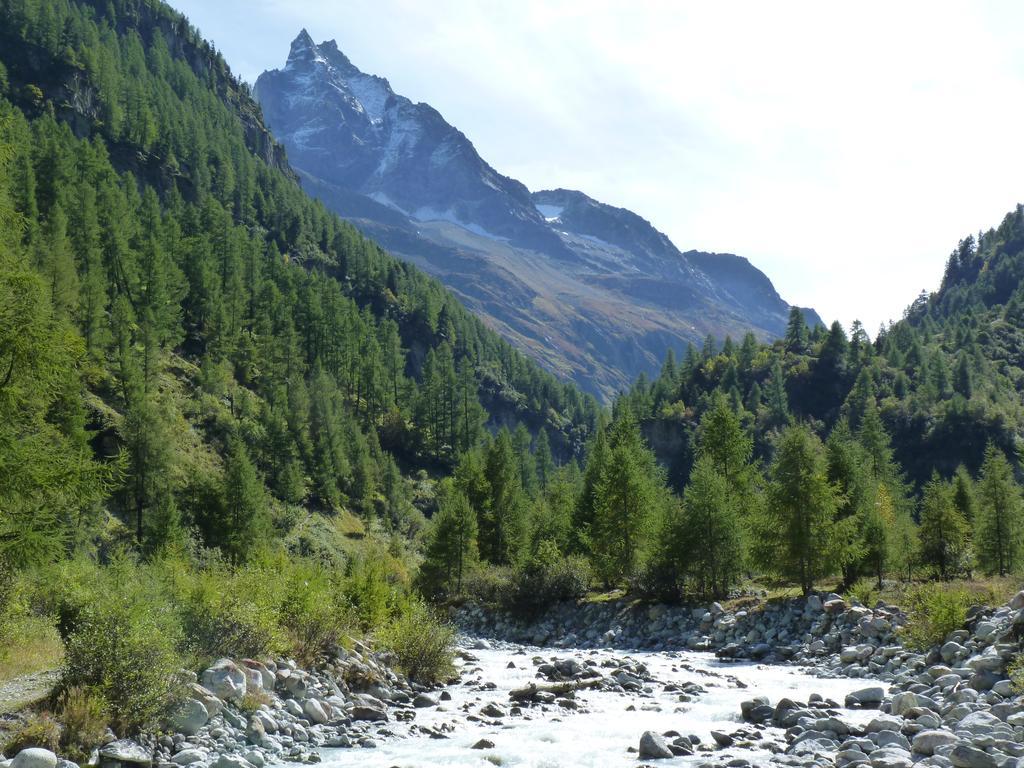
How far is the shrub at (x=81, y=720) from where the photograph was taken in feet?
44.3

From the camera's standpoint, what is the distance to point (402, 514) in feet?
329

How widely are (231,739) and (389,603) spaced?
15944mm

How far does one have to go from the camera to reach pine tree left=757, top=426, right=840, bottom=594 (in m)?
39.1

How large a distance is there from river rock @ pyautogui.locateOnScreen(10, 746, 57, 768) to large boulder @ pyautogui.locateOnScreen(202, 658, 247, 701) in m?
5.06

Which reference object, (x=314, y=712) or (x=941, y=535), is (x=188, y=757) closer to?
(x=314, y=712)

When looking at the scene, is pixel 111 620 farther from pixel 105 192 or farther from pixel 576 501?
pixel 105 192

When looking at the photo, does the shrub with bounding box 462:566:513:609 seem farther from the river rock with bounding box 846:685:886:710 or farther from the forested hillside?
the river rock with bounding box 846:685:886:710

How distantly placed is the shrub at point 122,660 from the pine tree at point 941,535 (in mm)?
48182

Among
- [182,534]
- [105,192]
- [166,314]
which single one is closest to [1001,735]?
[182,534]

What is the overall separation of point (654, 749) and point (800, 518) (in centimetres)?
2619

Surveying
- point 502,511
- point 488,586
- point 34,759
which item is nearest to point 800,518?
point 488,586

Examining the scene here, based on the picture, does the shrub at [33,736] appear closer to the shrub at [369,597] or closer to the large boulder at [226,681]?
the large boulder at [226,681]

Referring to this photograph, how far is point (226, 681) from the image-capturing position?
17.6 meters

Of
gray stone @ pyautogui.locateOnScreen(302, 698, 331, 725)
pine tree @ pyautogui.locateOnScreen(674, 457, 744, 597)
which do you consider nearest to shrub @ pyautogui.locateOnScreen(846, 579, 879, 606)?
pine tree @ pyautogui.locateOnScreen(674, 457, 744, 597)
